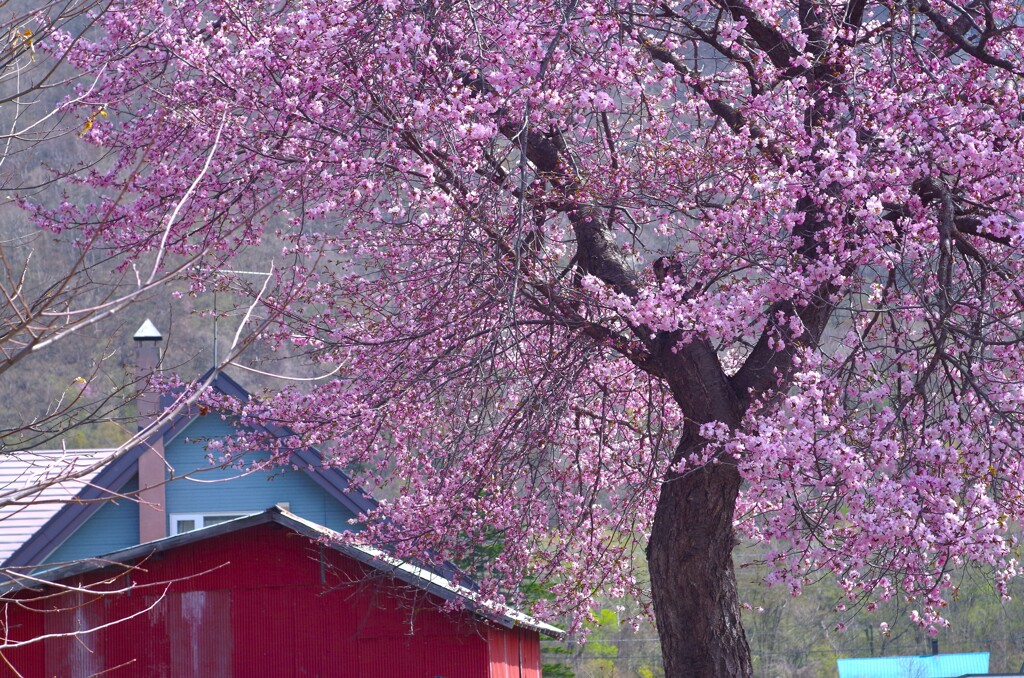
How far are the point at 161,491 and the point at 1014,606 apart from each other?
86.8 feet

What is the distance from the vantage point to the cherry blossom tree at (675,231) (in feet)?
24.3

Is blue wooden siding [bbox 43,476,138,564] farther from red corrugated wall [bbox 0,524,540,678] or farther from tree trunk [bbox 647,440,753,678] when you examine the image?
tree trunk [bbox 647,440,753,678]

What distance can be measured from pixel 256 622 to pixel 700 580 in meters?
5.67

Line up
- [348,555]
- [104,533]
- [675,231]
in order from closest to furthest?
[675,231]
[348,555]
[104,533]

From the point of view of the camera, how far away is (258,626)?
12.4 m

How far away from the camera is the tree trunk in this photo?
870 cm

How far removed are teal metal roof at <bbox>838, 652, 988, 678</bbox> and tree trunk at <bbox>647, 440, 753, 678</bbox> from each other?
55.8 ft

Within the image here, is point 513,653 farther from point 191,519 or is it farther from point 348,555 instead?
point 191,519

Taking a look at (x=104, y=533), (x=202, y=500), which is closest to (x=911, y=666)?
(x=202, y=500)

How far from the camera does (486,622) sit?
39.7 feet

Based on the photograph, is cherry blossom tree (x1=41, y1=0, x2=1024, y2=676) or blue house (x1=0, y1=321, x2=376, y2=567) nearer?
cherry blossom tree (x1=41, y1=0, x2=1024, y2=676)

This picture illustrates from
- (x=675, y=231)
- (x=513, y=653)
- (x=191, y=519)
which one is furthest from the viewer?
(x=191, y=519)

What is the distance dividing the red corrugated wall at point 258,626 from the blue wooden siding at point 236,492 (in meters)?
4.30

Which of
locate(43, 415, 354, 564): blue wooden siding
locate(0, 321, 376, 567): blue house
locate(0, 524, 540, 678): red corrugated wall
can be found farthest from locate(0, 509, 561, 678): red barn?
locate(43, 415, 354, 564): blue wooden siding
